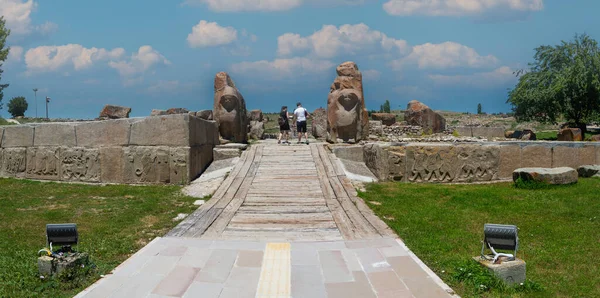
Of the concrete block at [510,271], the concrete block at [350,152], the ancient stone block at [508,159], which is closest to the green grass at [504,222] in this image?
the concrete block at [510,271]

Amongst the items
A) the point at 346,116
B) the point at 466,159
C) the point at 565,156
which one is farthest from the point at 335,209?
the point at 565,156

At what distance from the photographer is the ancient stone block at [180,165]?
10.4 m

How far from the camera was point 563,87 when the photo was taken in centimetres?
2350

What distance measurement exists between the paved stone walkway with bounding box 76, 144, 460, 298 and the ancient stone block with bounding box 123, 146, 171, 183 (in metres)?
2.58

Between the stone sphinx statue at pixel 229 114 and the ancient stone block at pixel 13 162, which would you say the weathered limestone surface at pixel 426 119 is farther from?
the ancient stone block at pixel 13 162

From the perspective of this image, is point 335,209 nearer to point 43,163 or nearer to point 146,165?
point 146,165

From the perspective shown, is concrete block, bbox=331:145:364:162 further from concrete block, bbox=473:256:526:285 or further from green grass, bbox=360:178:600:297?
concrete block, bbox=473:256:526:285

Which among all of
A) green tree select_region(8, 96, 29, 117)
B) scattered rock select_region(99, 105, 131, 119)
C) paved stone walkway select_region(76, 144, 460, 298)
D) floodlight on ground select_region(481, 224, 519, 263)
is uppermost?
green tree select_region(8, 96, 29, 117)

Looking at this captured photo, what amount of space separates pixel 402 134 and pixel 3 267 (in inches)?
772

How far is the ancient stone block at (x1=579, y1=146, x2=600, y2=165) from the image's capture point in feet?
38.9

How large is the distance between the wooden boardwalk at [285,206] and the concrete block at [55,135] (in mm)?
4196

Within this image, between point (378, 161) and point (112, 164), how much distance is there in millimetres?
6195

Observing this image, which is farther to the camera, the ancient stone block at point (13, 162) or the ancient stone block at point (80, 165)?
the ancient stone block at point (13, 162)

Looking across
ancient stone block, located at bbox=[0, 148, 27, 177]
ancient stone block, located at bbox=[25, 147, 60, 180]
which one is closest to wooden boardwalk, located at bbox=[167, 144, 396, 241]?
ancient stone block, located at bbox=[25, 147, 60, 180]
